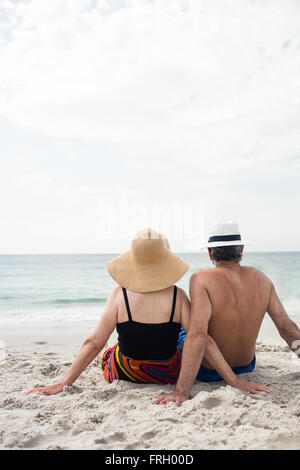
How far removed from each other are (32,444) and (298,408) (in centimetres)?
157

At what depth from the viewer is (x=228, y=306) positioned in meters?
2.86

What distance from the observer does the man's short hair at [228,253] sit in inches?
116

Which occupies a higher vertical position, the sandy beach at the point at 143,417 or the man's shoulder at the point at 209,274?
the man's shoulder at the point at 209,274

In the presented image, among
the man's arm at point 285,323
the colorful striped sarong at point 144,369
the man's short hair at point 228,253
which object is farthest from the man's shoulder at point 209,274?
the colorful striped sarong at point 144,369

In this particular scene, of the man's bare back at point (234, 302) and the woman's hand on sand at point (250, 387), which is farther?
the man's bare back at point (234, 302)

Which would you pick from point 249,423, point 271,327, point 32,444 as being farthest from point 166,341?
point 271,327

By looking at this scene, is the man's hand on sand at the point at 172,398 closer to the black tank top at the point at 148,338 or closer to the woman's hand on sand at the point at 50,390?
the black tank top at the point at 148,338

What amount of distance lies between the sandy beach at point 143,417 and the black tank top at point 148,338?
0.87 ft

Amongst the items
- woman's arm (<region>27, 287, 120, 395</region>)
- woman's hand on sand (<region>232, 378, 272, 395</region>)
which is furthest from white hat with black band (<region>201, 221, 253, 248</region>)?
woman's hand on sand (<region>232, 378, 272, 395</region>)

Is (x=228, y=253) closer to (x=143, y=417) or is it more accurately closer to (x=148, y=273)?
(x=148, y=273)

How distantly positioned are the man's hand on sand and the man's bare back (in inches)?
19.7

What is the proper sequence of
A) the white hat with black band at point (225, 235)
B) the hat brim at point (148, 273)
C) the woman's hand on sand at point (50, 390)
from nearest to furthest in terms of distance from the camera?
the hat brim at point (148, 273), the woman's hand on sand at point (50, 390), the white hat with black band at point (225, 235)

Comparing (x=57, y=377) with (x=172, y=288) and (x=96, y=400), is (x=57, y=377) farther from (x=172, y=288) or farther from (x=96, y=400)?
(x=172, y=288)

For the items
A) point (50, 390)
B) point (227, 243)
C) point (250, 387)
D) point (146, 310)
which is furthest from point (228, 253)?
point (50, 390)
